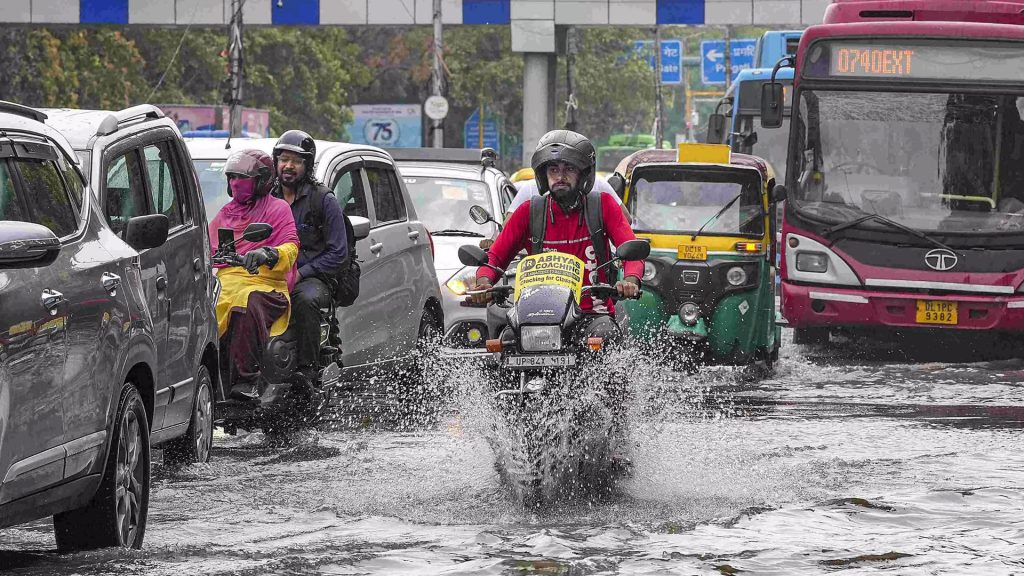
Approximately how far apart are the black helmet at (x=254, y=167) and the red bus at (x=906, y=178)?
23.4ft

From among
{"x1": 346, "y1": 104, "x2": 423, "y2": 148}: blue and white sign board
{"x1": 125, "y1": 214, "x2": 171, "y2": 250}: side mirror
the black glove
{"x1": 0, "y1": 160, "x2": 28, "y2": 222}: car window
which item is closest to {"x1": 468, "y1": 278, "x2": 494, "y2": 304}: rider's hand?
{"x1": 125, "y1": 214, "x2": 171, "y2": 250}: side mirror

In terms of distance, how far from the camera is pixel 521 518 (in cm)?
830

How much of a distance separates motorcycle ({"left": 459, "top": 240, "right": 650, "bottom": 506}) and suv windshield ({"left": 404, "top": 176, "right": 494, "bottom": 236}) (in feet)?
26.8

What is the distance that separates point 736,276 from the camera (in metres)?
16.7

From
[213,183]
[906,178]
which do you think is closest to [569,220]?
[213,183]

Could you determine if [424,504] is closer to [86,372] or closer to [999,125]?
[86,372]

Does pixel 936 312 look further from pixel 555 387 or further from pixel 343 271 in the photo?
pixel 555 387

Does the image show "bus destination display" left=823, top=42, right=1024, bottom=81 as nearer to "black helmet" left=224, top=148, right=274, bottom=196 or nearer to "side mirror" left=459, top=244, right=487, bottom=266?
"black helmet" left=224, top=148, right=274, bottom=196

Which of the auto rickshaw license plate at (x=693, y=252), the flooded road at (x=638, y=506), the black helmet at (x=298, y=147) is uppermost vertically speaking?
the black helmet at (x=298, y=147)

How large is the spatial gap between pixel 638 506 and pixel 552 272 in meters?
1.10

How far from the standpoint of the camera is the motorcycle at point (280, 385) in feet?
36.1

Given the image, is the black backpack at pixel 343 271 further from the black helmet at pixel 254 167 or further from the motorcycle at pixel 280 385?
the black helmet at pixel 254 167

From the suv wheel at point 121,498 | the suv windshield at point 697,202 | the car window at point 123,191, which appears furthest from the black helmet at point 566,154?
the suv windshield at point 697,202

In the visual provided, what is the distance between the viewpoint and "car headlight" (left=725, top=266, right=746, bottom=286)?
16.7 metres
